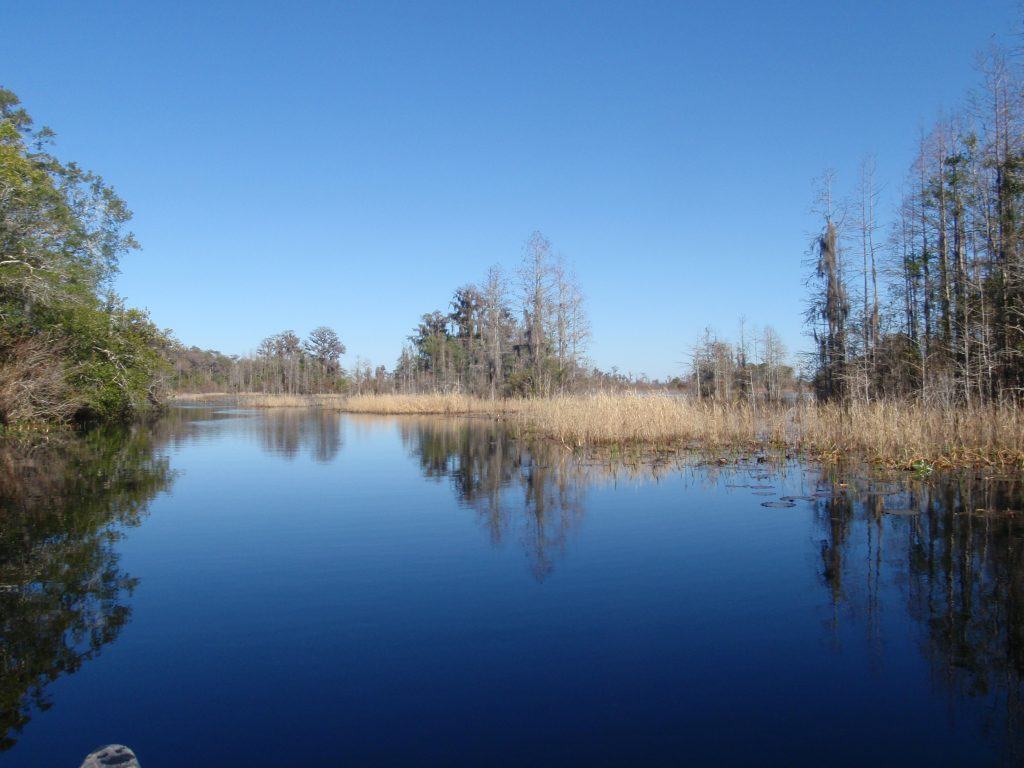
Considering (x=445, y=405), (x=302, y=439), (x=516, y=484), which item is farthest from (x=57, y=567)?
(x=445, y=405)

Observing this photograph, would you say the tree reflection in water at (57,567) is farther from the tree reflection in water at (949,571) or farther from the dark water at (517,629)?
the tree reflection in water at (949,571)

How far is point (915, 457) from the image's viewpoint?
38.6 ft

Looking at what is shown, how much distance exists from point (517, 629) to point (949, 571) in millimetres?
3976

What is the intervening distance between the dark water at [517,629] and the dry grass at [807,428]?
2660 mm

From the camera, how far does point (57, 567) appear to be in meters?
5.77

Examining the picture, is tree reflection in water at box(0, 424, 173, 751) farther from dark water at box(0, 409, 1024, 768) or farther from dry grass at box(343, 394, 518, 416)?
dry grass at box(343, 394, 518, 416)

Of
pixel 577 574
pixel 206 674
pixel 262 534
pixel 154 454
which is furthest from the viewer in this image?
pixel 154 454

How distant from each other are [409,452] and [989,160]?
16114mm

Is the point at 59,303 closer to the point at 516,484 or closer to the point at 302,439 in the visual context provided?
the point at 302,439

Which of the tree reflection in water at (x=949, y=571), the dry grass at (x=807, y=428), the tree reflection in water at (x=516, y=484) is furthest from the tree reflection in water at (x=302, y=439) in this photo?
the tree reflection in water at (x=949, y=571)

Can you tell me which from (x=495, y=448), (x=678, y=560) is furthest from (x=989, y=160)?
→ (x=678, y=560)

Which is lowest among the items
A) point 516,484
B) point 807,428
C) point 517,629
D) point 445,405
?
point 517,629

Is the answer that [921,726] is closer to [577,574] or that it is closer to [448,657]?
[448,657]

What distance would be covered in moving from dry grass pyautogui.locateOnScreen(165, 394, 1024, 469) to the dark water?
266cm
